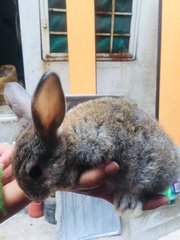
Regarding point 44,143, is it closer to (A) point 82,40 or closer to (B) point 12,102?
(B) point 12,102

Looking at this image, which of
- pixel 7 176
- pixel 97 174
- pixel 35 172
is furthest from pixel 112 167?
pixel 7 176

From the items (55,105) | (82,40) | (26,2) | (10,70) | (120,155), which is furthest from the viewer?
(10,70)

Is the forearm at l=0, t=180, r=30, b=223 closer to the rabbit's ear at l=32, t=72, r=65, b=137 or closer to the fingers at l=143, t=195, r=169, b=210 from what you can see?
the rabbit's ear at l=32, t=72, r=65, b=137

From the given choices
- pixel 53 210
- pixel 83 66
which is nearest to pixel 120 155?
pixel 83 66

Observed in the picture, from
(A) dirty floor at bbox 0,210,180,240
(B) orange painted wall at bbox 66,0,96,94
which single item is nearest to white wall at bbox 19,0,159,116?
(B) orange painted wall at bbox 66,0,96,94

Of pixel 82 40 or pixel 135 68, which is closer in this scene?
pixel 82 40

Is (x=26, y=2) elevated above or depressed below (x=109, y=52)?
above

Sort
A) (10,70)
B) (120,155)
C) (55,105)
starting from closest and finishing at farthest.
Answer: (55,105) → (120,155) → (10,70)

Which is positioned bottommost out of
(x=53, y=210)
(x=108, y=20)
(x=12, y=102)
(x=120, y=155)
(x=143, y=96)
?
(x=53, y=210)
